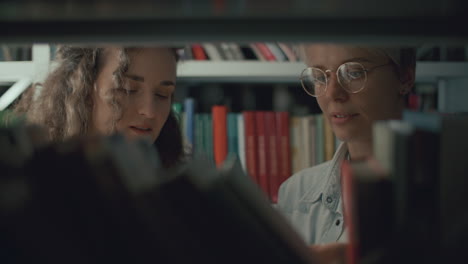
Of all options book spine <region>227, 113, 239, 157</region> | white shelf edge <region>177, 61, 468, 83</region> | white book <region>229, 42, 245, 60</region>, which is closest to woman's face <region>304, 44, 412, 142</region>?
white shelf edge <region>177, 61, 468, 83</region>

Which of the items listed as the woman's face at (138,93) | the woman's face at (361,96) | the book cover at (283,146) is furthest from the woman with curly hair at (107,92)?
the book cover at (283,146)

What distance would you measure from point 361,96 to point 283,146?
0.82 meters

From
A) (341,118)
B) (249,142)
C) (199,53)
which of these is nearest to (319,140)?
(249,142)

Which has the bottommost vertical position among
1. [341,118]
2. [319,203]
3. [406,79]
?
[319,203]

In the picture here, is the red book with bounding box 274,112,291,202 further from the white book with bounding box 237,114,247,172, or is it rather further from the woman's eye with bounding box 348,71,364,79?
the woman's eye with bounding box 348,71,364,79

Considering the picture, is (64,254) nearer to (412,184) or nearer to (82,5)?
(82,5)

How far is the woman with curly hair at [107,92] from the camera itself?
135 centimetres

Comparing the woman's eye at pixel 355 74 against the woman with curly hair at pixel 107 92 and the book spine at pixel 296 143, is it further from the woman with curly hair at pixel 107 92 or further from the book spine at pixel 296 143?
the book spine at pixel 296 143

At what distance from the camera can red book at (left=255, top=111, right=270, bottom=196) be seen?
6.59ft

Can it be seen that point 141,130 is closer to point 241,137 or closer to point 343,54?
point 343,54

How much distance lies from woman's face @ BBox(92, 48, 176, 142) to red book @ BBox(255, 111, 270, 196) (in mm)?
671

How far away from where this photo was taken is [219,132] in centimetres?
202

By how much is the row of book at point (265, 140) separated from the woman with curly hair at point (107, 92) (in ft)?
1.93

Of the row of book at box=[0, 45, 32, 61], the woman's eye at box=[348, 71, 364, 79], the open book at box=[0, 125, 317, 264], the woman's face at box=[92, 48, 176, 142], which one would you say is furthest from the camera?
the row of book at box=[0, 45, 32, 61]
